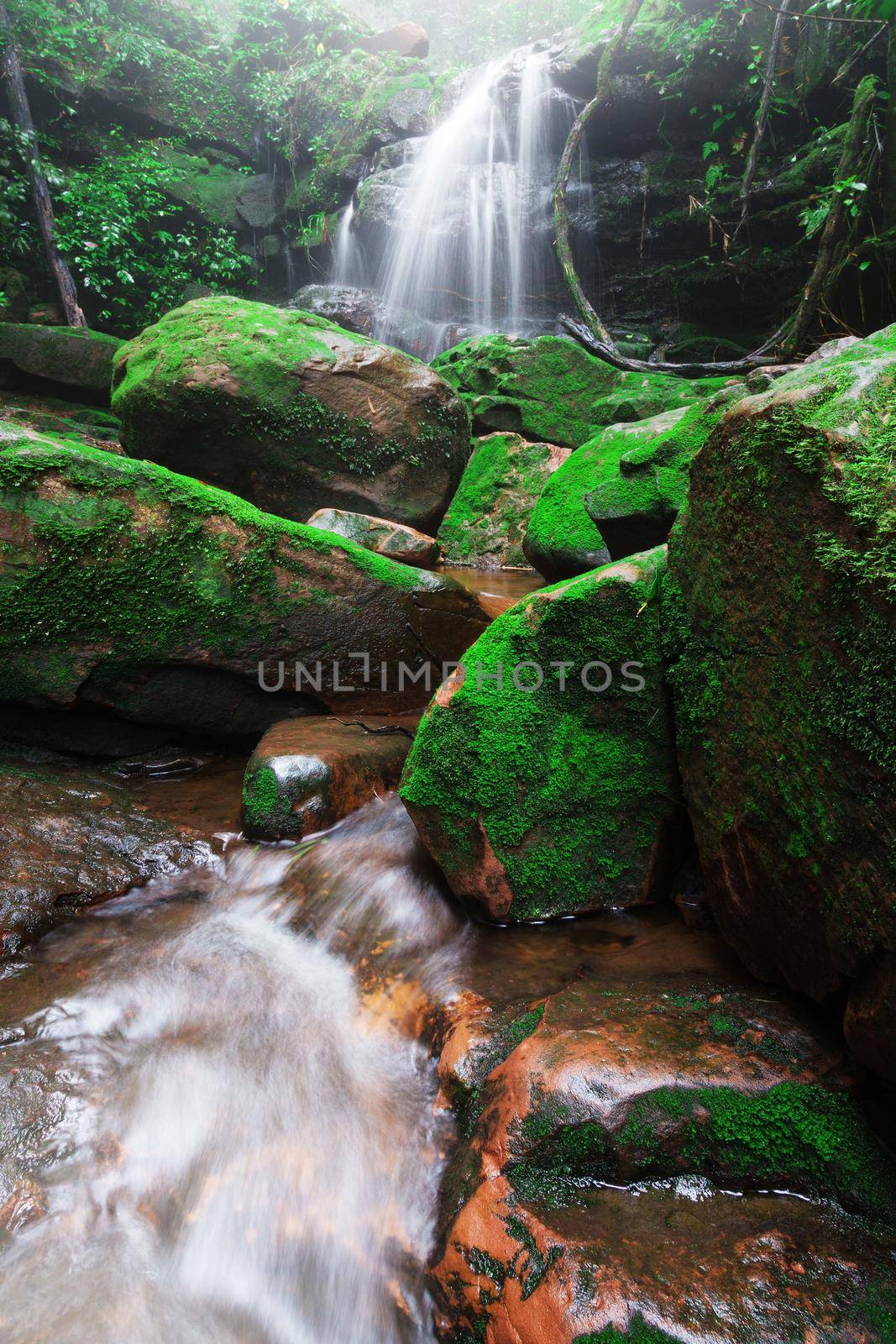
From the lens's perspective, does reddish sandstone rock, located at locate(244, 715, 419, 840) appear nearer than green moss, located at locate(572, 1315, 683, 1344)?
No

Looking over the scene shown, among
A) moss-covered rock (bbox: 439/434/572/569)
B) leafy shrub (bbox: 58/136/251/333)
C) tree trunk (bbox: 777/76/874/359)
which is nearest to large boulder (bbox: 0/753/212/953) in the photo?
moss-covered rock (bbox: 439/434/572/569)

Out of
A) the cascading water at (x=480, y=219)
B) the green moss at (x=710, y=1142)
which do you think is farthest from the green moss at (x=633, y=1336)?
the cascading water at (x=480, y=219)

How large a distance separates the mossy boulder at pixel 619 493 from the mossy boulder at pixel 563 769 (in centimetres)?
141

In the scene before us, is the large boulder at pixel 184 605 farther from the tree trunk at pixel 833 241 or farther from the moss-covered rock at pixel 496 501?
the tree trunk at pixel 833 241

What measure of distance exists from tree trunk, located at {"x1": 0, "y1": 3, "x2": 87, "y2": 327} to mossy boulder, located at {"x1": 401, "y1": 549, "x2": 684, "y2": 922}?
1461cm

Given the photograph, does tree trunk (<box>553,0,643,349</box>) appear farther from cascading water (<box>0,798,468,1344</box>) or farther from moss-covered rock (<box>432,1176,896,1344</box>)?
moss-covered rock (<box>432,1176,896,1344</box>)

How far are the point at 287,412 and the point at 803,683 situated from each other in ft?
17.7

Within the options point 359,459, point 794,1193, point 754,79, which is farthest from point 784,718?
point 754,79

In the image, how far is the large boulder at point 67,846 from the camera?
9.32ft

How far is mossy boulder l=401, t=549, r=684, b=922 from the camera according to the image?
8.99 feet

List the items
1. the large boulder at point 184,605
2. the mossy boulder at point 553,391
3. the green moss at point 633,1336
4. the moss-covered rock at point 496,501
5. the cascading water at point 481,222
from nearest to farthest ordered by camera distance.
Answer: the green moss at point 633,1336
the large boulder at point 184,605
the moss-covered rock at point 496,501
the mossy boulder at point 553,391
the cascading water at point 481,222

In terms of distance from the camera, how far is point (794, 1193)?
1680 mm

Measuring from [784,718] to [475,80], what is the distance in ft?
66.1

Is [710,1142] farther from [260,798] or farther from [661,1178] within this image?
[260,798]
